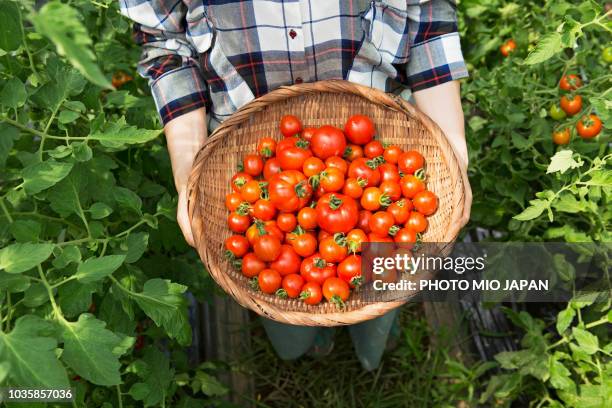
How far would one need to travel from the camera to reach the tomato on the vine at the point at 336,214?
5.28ft

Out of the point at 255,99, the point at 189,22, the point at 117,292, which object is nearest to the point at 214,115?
the point at 255,99

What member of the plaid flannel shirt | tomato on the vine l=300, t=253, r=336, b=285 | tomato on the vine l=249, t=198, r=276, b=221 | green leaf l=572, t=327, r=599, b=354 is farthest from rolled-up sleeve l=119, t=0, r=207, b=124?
green leaf l=572, t=327, r=599, b=354

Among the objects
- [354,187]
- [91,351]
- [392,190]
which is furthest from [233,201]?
[91,351]

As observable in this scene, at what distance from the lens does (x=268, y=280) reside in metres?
1.55

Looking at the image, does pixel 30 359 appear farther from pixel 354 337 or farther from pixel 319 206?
pixel 354 337

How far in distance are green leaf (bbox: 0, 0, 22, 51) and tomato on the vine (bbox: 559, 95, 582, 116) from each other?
1.60 m

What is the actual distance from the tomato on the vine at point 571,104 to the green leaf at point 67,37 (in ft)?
5.41

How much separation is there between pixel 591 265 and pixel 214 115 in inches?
57.4

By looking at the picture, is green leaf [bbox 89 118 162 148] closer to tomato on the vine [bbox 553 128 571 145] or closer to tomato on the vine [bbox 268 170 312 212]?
tomato on the vine [bbox 268 170 312 212]

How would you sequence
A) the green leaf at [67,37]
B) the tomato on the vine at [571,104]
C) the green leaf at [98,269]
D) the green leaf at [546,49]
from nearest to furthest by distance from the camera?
1. the green leaf at [67,37]
2. the green leaf at [98,269]
3. the green leaf at [546,49]
4. the tomato on the vine at [571,104]

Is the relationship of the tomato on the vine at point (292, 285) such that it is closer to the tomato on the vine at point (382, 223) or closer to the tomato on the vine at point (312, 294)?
the tomato on the vine at point (312, 294)

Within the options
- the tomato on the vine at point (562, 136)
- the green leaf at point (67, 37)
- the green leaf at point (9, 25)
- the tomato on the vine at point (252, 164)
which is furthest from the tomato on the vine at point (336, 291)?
the green leaf at point (67, 37)

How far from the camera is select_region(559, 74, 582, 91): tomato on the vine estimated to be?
1.77m

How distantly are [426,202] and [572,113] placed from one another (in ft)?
2.11
